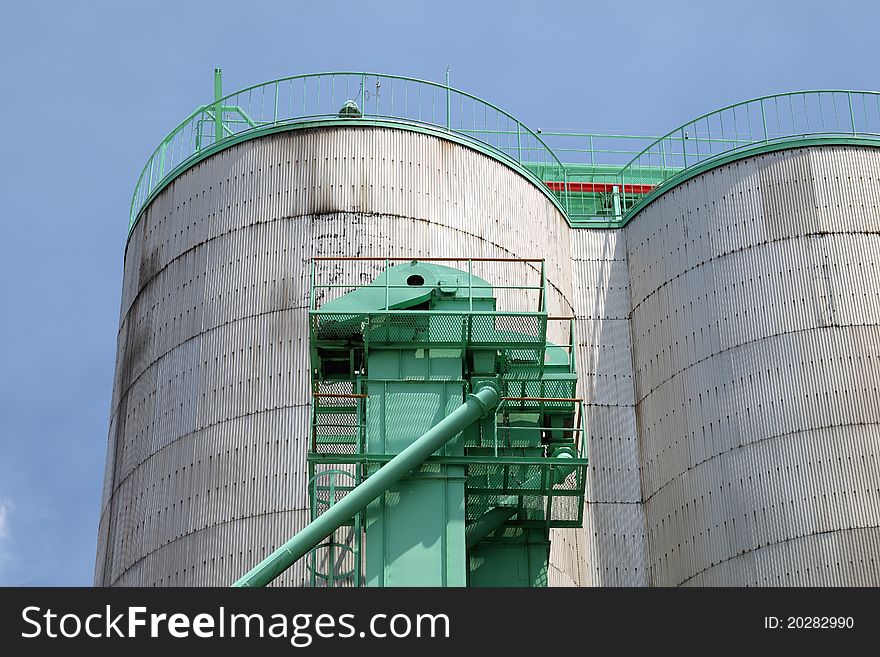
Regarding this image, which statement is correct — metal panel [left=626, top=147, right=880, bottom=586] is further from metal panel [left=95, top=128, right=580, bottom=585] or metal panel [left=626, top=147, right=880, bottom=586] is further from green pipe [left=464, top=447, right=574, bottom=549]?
green pipe [left=464, top=447, right=574, bottom=549]

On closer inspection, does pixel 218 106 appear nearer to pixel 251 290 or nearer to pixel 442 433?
pixel 251 290

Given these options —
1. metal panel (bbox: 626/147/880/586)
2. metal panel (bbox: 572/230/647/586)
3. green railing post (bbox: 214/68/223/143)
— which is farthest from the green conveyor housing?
green railing post (bbox: 214/68/223/143)

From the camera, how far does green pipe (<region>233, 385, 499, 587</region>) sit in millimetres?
35125

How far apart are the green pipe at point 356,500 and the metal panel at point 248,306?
394 inches

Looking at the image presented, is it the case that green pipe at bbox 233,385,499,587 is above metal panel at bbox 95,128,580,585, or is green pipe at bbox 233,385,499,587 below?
Answer: below

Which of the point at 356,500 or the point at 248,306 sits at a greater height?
the point at 248,306

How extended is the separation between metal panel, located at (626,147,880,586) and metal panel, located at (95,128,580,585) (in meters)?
3.52

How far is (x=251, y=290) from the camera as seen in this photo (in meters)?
49.8

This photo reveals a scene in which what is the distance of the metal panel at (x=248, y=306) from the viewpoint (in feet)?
154

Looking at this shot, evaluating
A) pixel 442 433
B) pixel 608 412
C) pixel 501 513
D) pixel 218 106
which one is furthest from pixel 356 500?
pixel 218 106

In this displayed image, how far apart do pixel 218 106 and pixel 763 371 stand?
20268 millimetres

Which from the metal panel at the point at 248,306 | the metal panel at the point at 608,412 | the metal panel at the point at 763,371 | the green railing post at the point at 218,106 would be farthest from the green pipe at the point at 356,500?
the green railing post at the point at 218,106
